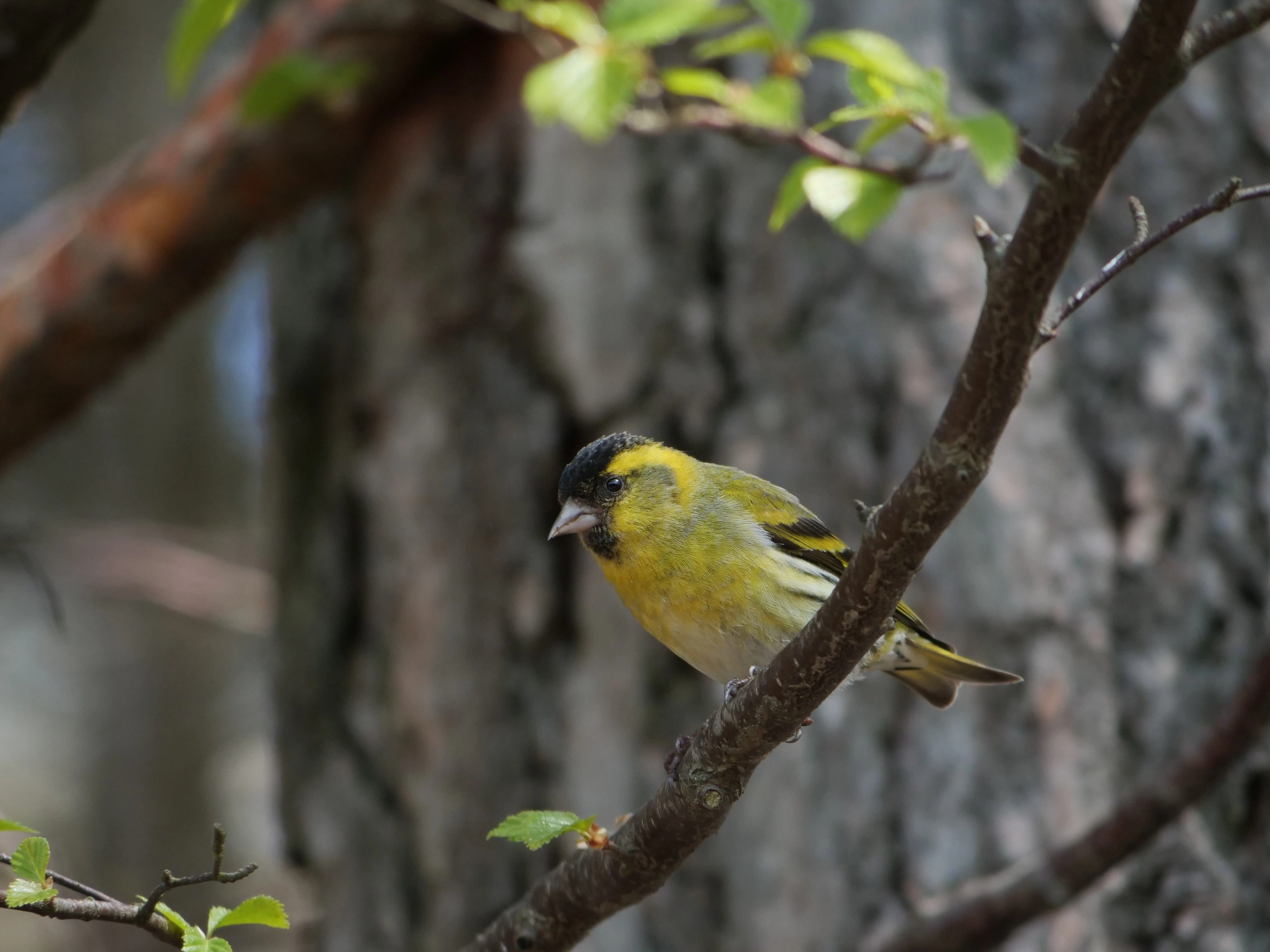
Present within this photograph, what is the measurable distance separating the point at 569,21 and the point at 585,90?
24 centimetres

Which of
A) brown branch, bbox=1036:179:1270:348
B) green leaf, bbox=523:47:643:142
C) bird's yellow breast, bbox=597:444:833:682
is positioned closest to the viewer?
brown branch, bbox=1036:179:1270:348

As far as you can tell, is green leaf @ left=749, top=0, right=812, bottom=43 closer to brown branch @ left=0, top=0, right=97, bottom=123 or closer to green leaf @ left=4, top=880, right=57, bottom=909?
brown branch @ left=0, top=0, right=97, bottom=123

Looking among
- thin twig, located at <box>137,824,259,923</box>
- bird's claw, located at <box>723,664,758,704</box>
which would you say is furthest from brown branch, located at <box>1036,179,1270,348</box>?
thin twig, located at <box>137,824,259,923</box>

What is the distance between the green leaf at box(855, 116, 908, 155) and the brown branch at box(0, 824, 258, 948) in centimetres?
179

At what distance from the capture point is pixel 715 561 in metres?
3.22

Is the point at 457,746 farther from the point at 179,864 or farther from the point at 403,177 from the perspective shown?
the point at 179,864

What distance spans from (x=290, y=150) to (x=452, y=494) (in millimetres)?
1516

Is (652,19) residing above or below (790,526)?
above

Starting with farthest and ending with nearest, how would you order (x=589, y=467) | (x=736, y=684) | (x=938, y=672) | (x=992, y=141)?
1. (x=938, y=672)
2. (x=589, y=467)
3. (x=736, y=684)
4. (x=992, y=141)

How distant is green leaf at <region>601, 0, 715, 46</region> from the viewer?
2.73 metres

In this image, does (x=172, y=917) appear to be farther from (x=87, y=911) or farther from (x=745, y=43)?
(x=745, y=43)

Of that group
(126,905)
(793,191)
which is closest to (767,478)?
(793,191)

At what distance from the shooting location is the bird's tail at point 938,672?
337 cm

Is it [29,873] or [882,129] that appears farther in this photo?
[882,129]
